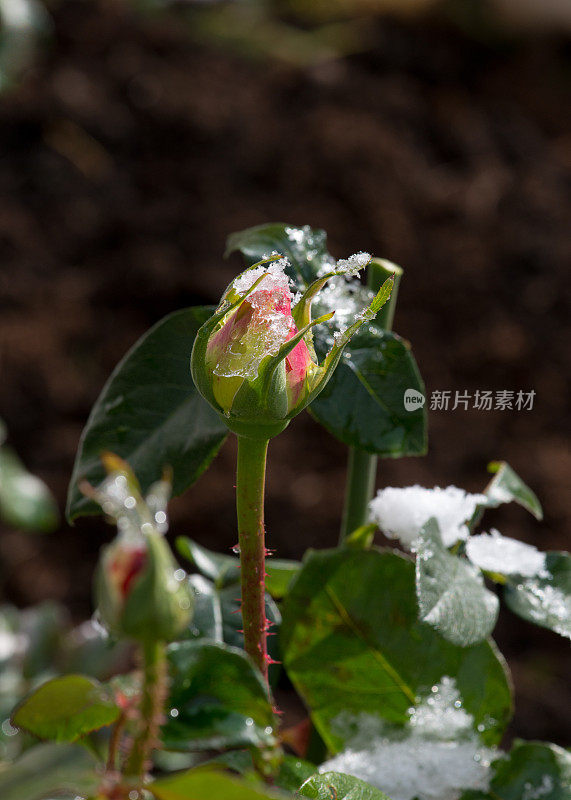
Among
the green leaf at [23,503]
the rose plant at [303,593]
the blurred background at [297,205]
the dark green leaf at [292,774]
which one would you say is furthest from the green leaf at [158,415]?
the blurred background at [297,205]

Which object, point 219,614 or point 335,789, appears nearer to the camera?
point 335,789

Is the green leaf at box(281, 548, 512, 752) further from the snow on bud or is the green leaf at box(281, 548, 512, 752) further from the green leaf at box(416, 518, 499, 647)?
the snow on bud

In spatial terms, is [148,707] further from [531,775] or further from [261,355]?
[531,775]

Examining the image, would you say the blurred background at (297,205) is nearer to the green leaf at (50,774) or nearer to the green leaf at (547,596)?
the green leaf at (547,596)

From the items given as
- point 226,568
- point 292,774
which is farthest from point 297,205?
point 292,774

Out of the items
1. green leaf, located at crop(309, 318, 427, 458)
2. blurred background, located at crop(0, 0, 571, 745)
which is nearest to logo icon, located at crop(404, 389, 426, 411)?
green leaf, located at crop(309, 318, 427, 458)

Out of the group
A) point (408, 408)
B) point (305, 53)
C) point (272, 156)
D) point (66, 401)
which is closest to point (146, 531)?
point (408, 408)

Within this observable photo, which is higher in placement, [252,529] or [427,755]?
[252,529]
